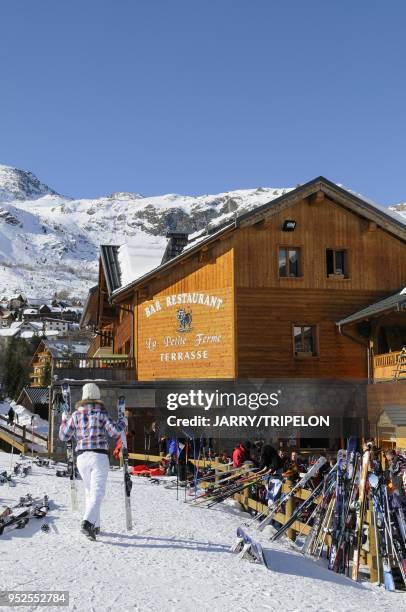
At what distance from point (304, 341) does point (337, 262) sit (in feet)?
9.82

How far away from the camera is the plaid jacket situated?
881 cm

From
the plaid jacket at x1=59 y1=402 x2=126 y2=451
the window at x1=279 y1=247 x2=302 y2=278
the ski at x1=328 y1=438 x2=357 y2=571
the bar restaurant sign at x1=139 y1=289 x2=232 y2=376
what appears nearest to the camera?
the plaid jacket at x1=59 y1=402 x2=126 y2=451

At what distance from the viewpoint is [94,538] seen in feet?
28.3

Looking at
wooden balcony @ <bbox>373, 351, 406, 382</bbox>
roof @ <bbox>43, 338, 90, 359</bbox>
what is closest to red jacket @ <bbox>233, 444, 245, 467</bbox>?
wooden balcony @ <bbox>373, 351, 406, 382</bbox>

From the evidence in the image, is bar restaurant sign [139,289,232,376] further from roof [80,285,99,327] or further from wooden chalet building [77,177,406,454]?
roof [80,285,99,327]

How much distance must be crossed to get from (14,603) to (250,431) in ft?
53.9

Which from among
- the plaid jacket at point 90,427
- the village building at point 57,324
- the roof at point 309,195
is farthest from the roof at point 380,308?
the village building at point 57,324

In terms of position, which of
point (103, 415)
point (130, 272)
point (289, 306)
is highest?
point (130, 272)

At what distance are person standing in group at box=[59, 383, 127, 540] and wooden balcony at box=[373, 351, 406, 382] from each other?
13.3m

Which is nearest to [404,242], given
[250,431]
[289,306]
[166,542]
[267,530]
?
[289,306]

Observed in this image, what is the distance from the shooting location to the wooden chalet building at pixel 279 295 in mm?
23750

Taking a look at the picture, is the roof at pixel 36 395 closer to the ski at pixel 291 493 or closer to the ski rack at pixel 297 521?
the ski rack at pixel 297 521

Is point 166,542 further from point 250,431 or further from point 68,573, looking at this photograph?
point 250,431

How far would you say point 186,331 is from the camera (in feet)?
80.7
